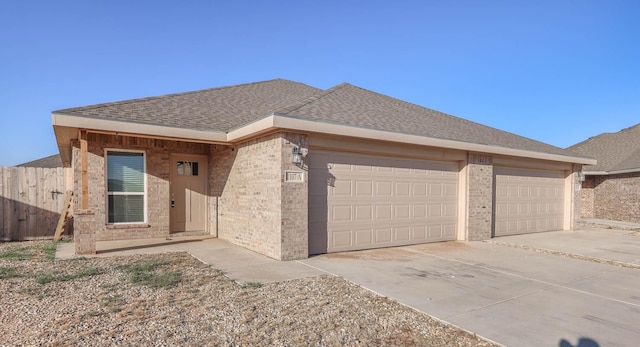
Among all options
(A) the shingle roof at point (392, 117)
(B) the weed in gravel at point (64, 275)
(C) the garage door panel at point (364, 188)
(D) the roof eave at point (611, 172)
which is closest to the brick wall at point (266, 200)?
(A) the shingle roof at point (392, 117)

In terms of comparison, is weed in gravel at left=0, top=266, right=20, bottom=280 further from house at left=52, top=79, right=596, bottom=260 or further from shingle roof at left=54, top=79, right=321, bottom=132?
shingle roof at left=54, top=79, right=321, bottom=132

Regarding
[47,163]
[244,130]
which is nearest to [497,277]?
[244,130]

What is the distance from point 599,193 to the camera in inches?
808

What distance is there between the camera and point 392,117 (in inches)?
404

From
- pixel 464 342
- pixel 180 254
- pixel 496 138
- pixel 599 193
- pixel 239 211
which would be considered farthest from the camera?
pixel 599 193

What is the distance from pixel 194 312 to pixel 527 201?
40.5ft

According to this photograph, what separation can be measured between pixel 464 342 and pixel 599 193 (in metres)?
21.9

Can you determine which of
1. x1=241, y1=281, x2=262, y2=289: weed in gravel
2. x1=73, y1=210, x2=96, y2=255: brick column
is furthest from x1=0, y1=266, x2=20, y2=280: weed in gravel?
x1=241, y1=281, x2=262, y2=289: weed in gravel

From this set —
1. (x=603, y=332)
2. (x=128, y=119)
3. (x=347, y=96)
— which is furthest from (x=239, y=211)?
(x=603, y=332)

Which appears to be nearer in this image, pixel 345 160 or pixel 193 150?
pixel 345 160

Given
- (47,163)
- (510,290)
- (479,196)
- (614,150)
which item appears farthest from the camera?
(47,163)

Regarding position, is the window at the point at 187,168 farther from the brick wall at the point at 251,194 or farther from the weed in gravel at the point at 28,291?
the weed in gravel at the point at 28,291

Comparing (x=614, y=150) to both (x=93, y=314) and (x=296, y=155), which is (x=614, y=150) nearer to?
(x=296, y=155)

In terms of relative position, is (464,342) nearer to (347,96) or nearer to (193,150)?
(347,96)
